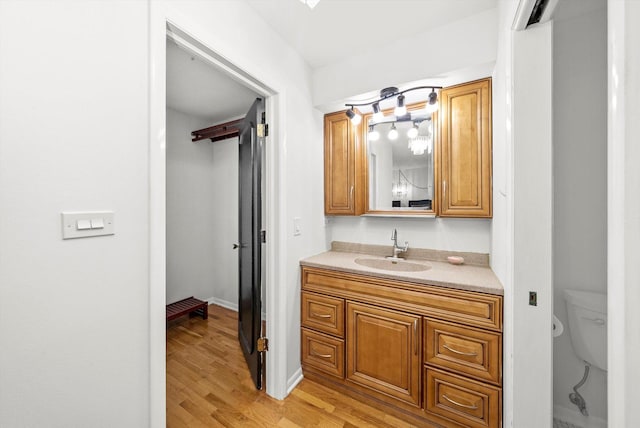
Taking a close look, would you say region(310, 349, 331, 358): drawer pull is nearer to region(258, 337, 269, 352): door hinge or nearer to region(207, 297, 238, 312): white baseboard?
region(258, 337, 269, 352): door hinge

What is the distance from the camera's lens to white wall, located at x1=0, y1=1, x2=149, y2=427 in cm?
74

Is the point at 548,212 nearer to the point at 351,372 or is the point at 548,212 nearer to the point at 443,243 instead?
the point at 443,243

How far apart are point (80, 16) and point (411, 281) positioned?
1888mm

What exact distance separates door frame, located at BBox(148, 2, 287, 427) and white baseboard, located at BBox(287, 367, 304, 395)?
59 millimetres

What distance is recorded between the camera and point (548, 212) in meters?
1.06

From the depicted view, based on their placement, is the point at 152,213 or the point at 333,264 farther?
the point at 333,264

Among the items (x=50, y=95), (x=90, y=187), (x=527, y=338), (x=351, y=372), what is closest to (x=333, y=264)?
(x=351, y=372)

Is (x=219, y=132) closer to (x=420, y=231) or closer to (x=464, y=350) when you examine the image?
(x=420, y=231)

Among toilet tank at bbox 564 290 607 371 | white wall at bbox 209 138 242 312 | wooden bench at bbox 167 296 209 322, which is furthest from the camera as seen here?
white wall at bbox 209 138 242 312

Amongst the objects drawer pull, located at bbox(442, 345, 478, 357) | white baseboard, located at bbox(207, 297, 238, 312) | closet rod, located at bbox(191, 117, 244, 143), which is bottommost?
white baseboard, located at bbox(207, 297, 238, 312)

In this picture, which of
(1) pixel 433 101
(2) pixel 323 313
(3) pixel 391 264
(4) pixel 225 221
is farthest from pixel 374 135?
(4) pixel 225 221

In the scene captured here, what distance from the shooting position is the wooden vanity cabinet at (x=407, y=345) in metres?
1.36
